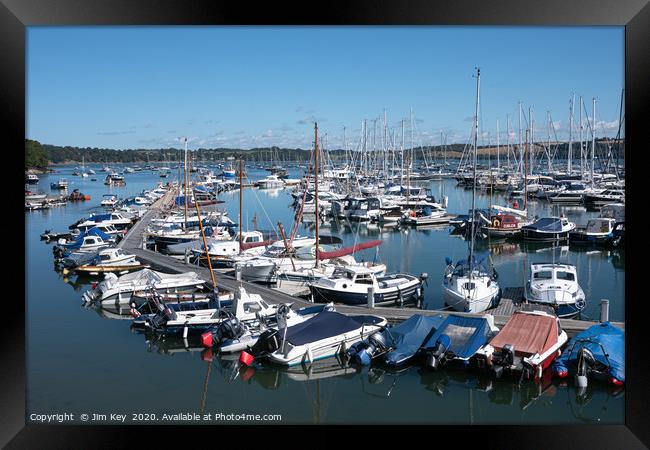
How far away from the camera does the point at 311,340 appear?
1144 centimetres

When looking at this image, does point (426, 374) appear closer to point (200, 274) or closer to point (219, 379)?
point (219, 379)

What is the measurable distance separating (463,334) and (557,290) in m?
4.11

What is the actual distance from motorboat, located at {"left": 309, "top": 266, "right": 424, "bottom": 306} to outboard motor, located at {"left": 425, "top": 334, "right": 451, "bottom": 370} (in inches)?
155

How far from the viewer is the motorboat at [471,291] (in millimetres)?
14258

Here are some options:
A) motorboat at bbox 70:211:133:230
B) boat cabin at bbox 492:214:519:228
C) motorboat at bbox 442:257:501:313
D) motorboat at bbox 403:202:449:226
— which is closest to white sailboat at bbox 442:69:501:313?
motorboat at bbox 442:257:501:313

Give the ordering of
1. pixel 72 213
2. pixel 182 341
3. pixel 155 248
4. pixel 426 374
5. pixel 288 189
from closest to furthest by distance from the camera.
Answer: pixel 426 374 < pixel 182 341 < pixel 155 248 < pixel 72 213 < pixel 288 189

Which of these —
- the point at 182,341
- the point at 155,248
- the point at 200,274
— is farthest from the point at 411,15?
the point at 155,248

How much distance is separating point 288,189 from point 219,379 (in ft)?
170

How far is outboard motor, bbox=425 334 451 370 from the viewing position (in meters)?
10.8

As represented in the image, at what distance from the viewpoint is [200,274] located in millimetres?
18203

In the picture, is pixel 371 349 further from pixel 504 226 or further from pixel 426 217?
pixel 426 217

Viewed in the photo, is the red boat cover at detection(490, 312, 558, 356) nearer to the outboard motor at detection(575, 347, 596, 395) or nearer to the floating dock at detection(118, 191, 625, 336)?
the outboard motor at detection(575, 347, 596, 395)

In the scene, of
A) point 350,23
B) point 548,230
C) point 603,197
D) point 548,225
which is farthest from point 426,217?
point 350,23
